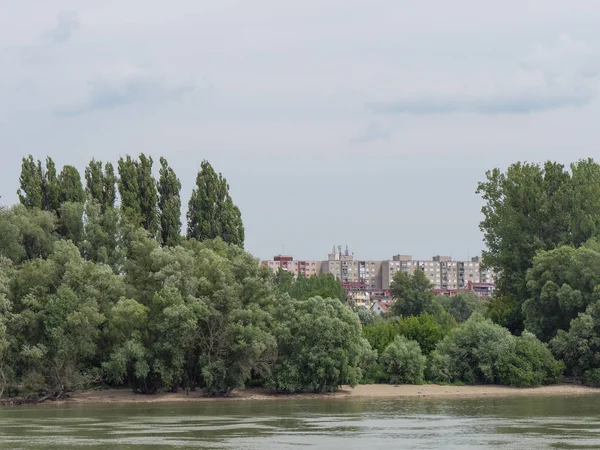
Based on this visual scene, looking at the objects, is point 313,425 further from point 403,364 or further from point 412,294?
point 412,294

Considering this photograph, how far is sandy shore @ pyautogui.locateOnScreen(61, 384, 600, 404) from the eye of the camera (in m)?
71.2

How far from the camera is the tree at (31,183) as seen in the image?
8469 centimetres

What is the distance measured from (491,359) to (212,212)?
90.1 feet

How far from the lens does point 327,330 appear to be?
236 ft

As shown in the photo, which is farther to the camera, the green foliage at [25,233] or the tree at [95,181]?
the tree at [95,181]

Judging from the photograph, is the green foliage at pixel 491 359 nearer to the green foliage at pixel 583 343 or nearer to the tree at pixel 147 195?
the green foliage at pixel 583 343

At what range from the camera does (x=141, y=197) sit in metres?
89.6

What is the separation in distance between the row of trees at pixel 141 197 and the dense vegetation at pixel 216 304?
13cm

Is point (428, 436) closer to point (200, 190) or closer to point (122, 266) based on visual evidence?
point (122, 266)

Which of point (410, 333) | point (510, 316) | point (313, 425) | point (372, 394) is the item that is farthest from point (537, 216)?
point (313, 425)

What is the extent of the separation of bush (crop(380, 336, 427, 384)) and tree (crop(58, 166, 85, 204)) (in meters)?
27.4

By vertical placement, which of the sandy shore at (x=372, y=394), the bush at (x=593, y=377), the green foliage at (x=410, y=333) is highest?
the green foliage at (x=410, y=333)

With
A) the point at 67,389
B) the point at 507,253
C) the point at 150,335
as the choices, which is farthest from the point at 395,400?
the point at 507,253

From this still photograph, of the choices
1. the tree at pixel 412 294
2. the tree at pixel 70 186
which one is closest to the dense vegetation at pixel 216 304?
the tree at pixel 70 186
